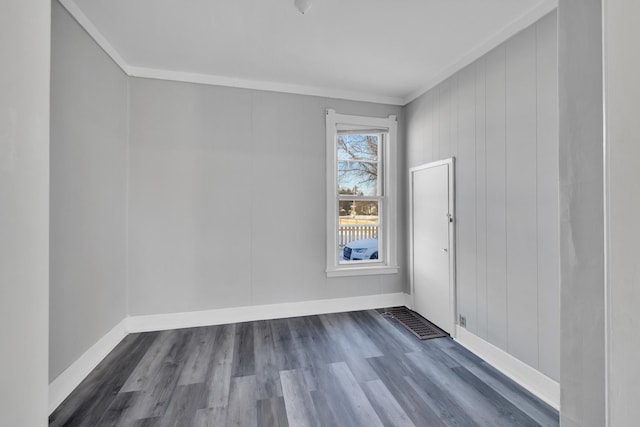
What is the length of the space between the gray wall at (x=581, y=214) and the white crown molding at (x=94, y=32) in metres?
2.88

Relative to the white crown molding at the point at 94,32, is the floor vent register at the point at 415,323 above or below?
below

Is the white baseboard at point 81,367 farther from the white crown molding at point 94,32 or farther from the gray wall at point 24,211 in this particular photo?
the white crown molding at point 94,32

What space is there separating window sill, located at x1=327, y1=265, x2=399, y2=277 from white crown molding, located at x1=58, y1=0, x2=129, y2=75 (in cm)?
309

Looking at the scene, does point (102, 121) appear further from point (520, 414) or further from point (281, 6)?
point (520, 414)

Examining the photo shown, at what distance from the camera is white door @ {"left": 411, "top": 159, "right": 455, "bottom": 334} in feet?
9.62

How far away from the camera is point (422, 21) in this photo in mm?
2246

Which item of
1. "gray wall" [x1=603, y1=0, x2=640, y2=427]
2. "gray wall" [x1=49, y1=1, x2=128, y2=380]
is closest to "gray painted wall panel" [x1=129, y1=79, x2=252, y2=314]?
"gray wall" [x1=49, y1=1, x2=128, y2=380]

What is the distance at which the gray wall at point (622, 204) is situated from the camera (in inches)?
15.8

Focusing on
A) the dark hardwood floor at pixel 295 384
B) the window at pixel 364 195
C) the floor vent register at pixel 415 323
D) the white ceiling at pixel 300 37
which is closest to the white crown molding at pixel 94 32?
the white ceiling at pixel 300 37

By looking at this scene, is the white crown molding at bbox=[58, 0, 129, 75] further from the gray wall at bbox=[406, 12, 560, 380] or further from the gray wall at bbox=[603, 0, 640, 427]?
the gray wall at bbox=[406, 12, 560, 380]

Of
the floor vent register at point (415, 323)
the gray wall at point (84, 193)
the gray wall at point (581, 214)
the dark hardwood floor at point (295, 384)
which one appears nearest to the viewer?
the gray wall at point (581, 214)

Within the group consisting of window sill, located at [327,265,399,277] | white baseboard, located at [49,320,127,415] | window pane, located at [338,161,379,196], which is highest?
window pane, located at [338,161,379,196]

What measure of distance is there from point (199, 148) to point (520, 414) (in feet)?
11.7

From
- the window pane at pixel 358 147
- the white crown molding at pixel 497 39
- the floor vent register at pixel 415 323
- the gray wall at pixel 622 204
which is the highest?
the white crown molding at pixel 497 39
